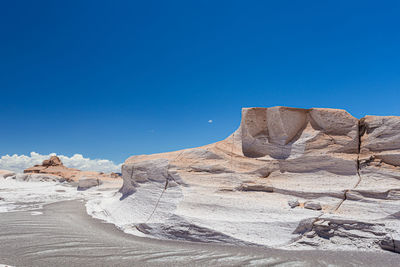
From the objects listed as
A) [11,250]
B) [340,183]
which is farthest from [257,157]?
[11,250]

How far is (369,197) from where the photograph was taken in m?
5.25

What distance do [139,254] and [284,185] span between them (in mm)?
3851

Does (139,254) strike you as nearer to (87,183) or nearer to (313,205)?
(313,205)

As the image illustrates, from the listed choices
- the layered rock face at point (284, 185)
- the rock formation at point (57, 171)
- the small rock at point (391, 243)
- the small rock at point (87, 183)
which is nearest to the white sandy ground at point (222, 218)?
the layered rock face at point (284, 185)

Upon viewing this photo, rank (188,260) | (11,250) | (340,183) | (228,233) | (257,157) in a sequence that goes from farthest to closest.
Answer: (257,157), (340,183), (228,233), (11,250), (188,260)

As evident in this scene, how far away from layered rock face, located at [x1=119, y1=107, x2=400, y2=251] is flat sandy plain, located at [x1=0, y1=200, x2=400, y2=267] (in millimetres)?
356

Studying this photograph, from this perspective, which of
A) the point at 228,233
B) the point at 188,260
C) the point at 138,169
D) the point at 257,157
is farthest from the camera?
the point at 138,169

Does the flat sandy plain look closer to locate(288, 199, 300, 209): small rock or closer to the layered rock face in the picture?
the layered rock face

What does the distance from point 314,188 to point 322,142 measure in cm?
134

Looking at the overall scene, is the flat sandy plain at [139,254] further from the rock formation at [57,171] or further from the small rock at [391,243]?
the rock formation at [57,171]

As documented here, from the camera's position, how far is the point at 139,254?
4.40 meters

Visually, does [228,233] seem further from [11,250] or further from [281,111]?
[11,250]

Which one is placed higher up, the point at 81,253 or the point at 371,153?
the point at 371,153

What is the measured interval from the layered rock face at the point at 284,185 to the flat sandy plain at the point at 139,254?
0.36m
